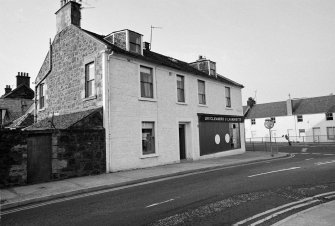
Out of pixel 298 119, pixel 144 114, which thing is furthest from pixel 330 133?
pixel 144 114

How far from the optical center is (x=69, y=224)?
6.00m

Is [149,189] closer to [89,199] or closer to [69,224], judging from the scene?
[89,199]

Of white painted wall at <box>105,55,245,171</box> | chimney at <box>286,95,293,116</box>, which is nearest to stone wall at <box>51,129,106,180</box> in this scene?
white painted wall at <box>105,55,245,171</box>

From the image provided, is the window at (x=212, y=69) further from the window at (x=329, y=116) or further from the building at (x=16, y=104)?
the window at (x=329, y=116)

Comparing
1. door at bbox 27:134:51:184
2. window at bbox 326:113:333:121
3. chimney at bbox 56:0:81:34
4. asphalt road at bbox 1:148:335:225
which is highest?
chimney at bbox 56:0:81:34

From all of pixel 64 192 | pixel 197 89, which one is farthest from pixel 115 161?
pixel 197 89

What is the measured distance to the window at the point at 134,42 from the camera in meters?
16.8

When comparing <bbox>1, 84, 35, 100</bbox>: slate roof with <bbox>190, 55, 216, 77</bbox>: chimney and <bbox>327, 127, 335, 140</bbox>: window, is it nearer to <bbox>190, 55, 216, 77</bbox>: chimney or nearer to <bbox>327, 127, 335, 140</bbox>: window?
<bbox>190, 55, 216, 77</bbox>: chimney

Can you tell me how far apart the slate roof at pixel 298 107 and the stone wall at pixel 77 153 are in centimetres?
4479

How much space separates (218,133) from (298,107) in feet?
114

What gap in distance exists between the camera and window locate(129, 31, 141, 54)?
55.0 ft

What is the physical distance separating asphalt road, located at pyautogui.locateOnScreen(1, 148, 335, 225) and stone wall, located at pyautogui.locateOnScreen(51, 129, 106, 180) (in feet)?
13.0

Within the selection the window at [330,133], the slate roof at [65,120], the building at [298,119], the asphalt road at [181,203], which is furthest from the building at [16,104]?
the window at [330,133]

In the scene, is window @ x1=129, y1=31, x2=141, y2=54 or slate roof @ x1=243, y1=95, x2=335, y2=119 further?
slate roof @ x1=243, y1=95, x2=335, y2=119
